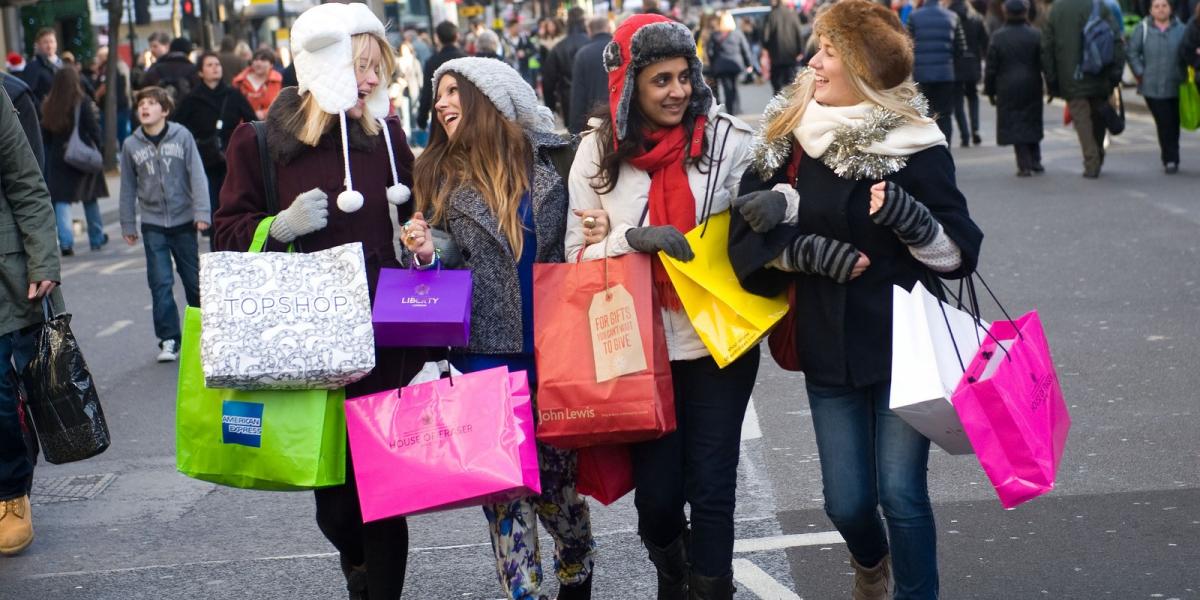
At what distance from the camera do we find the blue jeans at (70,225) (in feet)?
49.9

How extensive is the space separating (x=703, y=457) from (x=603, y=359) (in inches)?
15.4

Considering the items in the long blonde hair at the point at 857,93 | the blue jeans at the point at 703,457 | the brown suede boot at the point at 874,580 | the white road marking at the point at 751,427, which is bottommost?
the white road marking at the point at 751,427

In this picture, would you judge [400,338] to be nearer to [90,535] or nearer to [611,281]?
[611,281]

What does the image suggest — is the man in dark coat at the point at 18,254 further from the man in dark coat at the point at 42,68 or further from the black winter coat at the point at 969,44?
the black winter coat at the point at 969,44

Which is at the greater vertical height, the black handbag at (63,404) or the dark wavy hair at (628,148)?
the dark wavy hair at (628,148)

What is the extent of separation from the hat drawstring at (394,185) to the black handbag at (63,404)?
5.35 feet

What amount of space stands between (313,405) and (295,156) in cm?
71

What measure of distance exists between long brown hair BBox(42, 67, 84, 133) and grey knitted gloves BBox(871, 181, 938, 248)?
12168 millimetres

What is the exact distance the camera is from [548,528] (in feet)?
15.1

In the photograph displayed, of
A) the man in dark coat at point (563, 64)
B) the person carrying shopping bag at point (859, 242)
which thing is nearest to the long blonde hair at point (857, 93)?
the person carrying shopping bag at point (859, 242)

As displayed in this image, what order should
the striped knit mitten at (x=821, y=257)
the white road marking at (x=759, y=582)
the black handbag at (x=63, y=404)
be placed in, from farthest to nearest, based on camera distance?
the black handbag at (x=63, y=404), the white road marking at (x=759, y=582), the striped knit mitten at (x=821, y=257)

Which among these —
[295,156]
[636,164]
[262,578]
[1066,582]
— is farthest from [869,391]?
[262,578]

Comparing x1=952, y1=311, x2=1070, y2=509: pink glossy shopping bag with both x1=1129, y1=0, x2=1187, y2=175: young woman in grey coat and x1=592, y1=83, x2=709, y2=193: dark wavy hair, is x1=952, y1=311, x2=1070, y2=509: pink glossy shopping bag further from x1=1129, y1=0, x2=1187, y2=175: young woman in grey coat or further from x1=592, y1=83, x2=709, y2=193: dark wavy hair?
x1=1129, y1=0, x2=1187, y2=175: young woman in grey coat

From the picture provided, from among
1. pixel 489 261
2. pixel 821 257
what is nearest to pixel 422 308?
pixel 489 261
